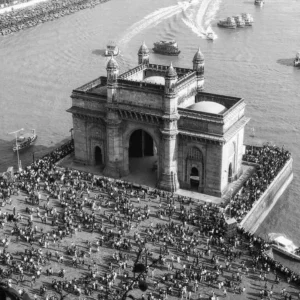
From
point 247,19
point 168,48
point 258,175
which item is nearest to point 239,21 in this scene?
point 247,19

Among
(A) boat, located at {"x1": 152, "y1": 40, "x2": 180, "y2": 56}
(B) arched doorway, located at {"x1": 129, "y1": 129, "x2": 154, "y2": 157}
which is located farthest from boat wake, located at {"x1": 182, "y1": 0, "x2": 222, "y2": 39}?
(B) arched doorway, located at {"x1": 129, "y1": 129, "x2": 154, "y2": 157}

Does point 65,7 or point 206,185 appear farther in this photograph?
A: point 65,7

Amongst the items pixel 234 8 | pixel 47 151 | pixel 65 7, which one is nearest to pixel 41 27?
pixel 65 7

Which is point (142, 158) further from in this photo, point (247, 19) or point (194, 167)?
point (247, 19)

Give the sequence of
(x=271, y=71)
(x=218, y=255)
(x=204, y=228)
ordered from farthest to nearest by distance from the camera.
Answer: (x=271, y=71) < (x=204, y=228) < (x=218, y=255)

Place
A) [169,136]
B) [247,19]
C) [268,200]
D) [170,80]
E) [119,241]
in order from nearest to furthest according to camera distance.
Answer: [119,241], [170,80], [169,136], [268,200], [247,19]

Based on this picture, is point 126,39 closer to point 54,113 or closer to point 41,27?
point 41,27

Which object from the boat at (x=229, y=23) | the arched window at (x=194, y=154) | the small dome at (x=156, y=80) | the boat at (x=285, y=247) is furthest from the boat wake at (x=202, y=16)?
the boat at (x=285, y=247)
